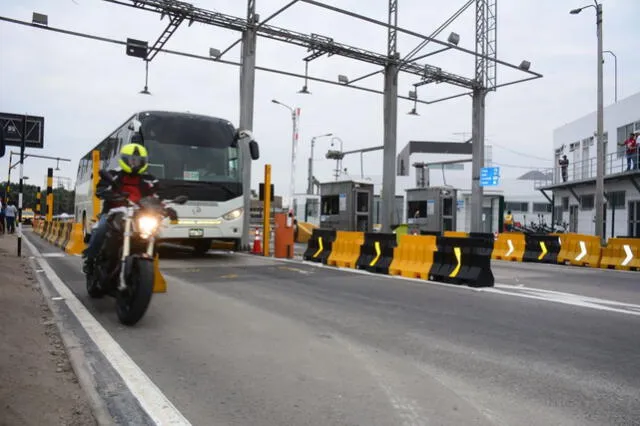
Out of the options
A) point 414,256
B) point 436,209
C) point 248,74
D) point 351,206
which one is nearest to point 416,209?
point 436,209

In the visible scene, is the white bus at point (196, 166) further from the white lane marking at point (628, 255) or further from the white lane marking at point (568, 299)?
the white lane marking at point (628, 255)

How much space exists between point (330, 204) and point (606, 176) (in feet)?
40.5

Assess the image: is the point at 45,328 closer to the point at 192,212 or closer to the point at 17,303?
the point at 17,303

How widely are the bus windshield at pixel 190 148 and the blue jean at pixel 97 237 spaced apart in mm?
6210

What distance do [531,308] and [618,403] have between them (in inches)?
147

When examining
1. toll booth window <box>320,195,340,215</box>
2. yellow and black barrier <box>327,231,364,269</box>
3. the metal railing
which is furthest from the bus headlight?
the metal railing

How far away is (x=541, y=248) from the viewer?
1664 centimetres

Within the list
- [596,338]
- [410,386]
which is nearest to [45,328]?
[410,386]

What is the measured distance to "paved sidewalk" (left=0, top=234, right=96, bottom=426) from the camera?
9.82 ft

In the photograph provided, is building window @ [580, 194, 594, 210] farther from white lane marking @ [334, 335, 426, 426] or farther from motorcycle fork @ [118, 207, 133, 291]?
motorcycle fork @ [118, 207, 133, 291]

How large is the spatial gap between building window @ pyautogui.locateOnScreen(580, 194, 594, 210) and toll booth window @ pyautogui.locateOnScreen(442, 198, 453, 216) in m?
7.92

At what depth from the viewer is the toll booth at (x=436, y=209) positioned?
84.2ft

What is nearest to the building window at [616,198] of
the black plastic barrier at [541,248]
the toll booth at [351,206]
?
the black plastic barrier at [541,248]

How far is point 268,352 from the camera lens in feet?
15.3
